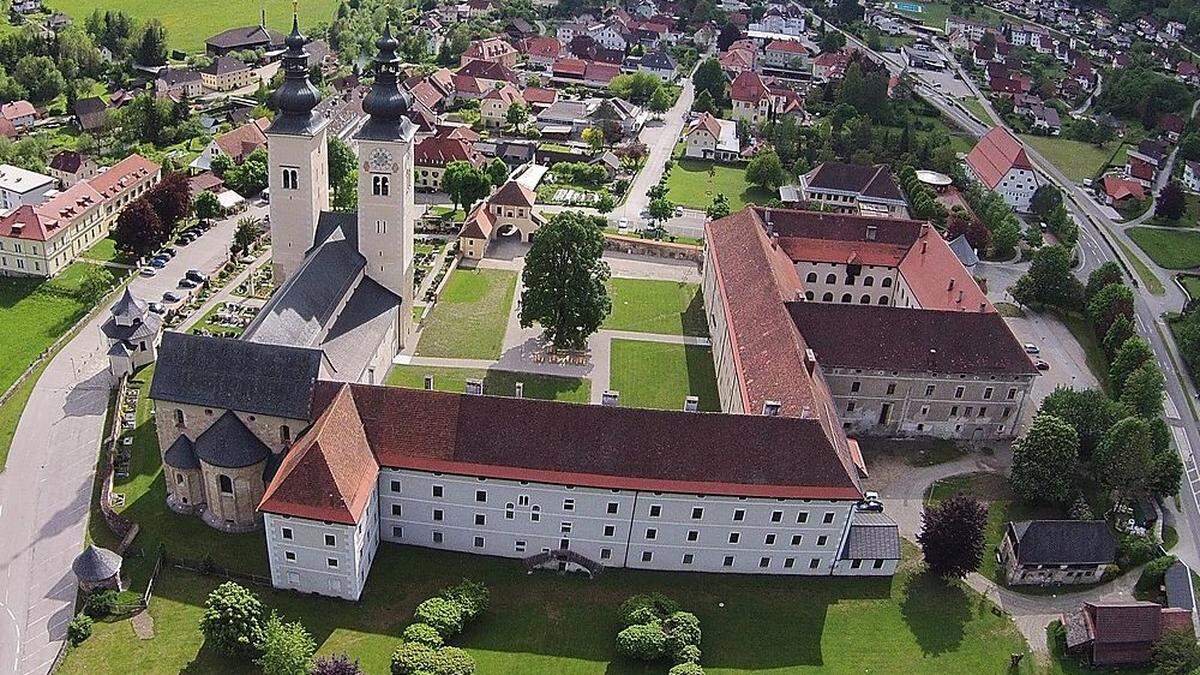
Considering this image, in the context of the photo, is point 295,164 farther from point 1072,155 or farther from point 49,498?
point 1072,155

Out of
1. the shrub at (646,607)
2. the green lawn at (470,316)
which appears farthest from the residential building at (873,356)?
the green lawn at (470,316)

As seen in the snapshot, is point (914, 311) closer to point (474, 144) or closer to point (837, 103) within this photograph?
point (474, 144)

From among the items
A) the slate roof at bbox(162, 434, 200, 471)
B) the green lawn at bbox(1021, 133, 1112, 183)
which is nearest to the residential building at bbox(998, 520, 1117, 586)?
the slate roof at bbox(162, 434, 200, 471)

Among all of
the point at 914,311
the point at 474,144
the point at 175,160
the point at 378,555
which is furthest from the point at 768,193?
the point at 378,555

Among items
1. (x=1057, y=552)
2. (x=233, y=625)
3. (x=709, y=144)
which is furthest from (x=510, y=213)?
(x=1057, y=552)

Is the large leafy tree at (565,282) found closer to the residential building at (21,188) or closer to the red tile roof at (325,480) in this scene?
the red tile roof at (325,480)

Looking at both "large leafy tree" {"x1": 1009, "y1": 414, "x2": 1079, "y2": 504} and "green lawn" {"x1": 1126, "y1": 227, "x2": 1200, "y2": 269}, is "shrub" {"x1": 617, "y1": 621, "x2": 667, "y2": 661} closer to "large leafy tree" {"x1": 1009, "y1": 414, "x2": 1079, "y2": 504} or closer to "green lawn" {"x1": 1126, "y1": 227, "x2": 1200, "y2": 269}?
"large leafy tree" {"x1": 1009, "y1": 414, "x2": 1079, "y2": 504}
